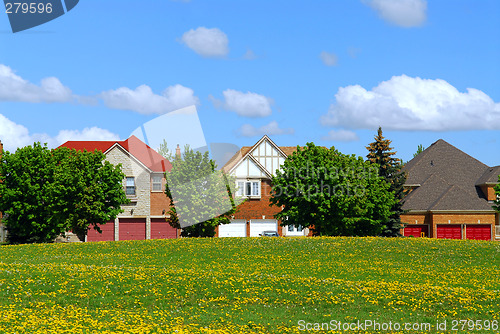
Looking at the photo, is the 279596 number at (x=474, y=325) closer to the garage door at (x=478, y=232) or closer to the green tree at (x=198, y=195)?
the green tree at (x=198, y=195)

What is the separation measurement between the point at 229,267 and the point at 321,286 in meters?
8.50

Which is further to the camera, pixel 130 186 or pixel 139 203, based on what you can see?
pixel 139 203

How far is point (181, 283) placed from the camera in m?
24.3

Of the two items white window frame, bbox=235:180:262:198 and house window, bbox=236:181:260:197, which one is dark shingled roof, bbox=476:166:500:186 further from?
house window, bbox=236:181:260:197

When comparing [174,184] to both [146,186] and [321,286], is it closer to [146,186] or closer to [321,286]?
[146,186]

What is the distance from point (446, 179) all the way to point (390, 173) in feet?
54.5

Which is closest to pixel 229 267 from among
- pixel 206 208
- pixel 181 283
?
pixel 181 283

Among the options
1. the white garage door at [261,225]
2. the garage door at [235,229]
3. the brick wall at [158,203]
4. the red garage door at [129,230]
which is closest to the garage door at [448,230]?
the white garage door at [261,225]

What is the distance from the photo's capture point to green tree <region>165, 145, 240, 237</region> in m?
53.0

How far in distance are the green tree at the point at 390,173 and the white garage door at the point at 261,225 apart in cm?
1470

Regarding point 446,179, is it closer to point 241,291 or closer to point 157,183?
point 157,183

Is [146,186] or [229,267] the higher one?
[146,186]

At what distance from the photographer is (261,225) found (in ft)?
236

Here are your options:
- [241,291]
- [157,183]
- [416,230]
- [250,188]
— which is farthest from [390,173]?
[241,291]
